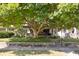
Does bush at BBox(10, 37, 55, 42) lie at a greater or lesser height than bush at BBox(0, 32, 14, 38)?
lesser

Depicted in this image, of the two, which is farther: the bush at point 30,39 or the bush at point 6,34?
the bush at point 30,39

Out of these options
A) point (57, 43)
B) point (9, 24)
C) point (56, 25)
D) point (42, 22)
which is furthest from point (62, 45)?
point (9, 24)

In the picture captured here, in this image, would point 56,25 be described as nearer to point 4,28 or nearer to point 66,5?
point 66,5

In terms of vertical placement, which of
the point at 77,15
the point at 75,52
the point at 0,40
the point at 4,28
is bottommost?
the point at 75,52

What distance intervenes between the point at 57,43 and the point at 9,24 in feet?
2.54

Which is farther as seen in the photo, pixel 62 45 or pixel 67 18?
pixel 62 45

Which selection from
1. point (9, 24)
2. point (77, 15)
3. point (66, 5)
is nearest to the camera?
point (66, 5)

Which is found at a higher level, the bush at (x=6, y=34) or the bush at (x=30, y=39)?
the bush at (x=6, y=34)

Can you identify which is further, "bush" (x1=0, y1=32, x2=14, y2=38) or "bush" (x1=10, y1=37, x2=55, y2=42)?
"bush" (x1=10, y1=37, x2=55, y2=42)

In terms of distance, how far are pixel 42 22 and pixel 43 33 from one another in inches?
6.4

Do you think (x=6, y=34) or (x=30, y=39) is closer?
(x=6, y=34)

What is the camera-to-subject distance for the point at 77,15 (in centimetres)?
213

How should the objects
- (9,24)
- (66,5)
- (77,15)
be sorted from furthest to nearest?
(9,24) → (77,15) → (66,5)

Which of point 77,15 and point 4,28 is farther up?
point 77,15
